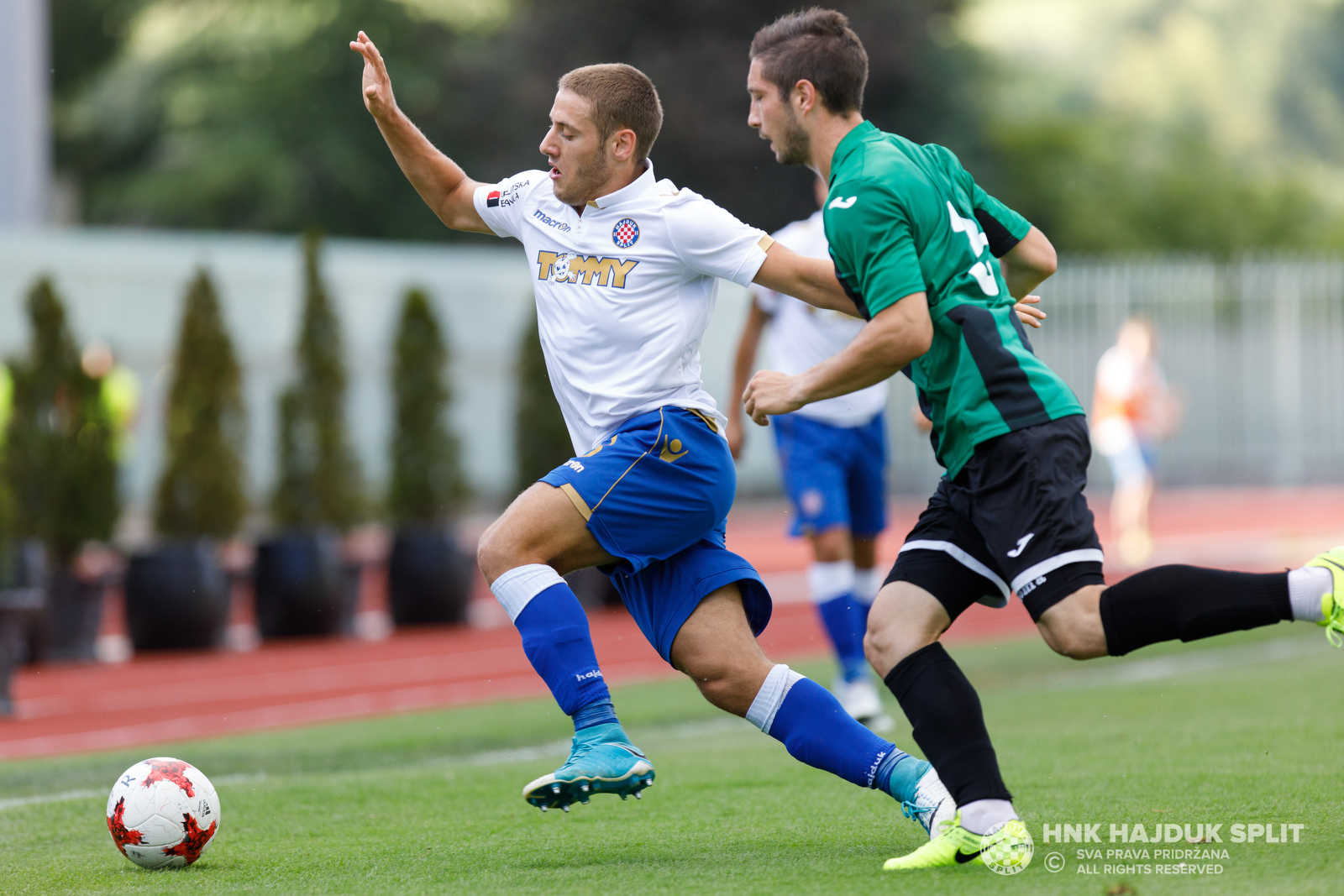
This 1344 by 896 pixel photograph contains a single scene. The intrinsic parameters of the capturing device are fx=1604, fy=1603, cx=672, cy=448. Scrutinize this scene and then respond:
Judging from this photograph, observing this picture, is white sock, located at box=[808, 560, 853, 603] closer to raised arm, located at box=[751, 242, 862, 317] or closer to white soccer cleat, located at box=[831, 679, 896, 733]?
white soccer cleat, located at box=[831, 679, 896, 733]

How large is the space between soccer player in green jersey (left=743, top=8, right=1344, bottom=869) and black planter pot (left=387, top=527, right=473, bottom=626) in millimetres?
10296

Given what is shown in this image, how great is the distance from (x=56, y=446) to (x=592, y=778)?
31.5 ft

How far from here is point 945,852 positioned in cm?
390

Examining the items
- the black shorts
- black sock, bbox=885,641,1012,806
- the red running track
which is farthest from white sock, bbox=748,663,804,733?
the red running track

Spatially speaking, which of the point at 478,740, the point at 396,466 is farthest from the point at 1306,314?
the point at 478,740

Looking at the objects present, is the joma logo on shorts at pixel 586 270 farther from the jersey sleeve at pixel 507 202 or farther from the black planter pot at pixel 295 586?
the black planter pot at pixel 295 586

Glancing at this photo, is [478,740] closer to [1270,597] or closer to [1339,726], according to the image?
[1339,726]

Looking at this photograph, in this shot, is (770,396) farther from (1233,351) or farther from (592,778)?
(1233,351)

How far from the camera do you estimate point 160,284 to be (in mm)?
18500

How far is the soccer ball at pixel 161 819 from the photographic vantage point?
4.30 metres

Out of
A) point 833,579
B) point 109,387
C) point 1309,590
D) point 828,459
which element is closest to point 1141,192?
point 109,387

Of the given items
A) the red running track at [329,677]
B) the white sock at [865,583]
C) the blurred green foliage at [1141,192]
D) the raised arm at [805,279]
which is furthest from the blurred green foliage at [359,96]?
the raised arm at [805,279]

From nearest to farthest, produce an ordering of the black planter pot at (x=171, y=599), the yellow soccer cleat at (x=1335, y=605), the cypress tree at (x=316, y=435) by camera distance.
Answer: the yellow soccer cleat at (x=1335, y=605)
the black planter pot at (x=171, y=599)
the cypress tree at (x=316, y=435)

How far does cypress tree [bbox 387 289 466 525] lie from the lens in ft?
48.4
